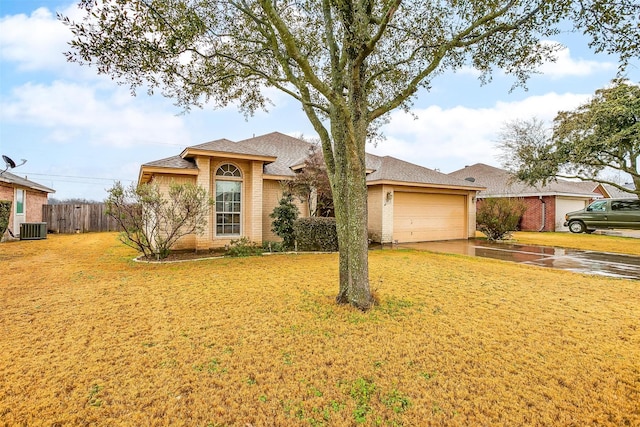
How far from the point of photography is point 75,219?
1828 cm

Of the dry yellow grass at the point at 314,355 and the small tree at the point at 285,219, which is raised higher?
the small tree at the point at 285,219

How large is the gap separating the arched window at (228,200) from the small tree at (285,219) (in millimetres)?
1336

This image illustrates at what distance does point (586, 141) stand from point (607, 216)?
4.90 metres

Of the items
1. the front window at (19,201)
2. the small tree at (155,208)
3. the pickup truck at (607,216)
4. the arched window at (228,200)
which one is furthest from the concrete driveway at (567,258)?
the front window at (19,201)

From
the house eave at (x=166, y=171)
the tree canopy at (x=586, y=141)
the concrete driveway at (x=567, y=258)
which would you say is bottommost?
the concrete driveway at (x=567, y=258)

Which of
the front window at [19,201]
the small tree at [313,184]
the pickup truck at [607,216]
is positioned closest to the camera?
the small tree at [313,184]

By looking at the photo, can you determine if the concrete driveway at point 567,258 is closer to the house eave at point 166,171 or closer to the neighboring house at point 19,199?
the house eave at point 166,171

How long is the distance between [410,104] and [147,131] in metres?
24.9

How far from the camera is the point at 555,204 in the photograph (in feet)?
64.8

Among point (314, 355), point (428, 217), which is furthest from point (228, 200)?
point (428, 217)

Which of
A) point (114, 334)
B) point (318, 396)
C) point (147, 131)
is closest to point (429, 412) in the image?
point (318, 396)

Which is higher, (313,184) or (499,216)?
(313,184)

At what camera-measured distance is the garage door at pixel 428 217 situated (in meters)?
13.6

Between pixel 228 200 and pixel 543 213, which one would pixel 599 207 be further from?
pixel 228 200
